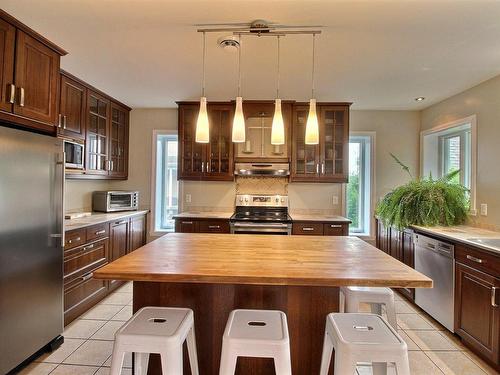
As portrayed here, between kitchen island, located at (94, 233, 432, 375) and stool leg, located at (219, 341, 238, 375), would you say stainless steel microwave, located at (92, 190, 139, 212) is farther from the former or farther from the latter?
stool leg, located at (219, 341, 238, 375)

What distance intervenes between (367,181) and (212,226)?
2.44m

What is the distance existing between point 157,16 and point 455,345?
136 inches

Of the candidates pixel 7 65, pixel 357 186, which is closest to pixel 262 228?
pixel 357 186

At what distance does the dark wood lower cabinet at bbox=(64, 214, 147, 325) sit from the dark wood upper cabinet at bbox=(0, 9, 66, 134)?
1.05 metres

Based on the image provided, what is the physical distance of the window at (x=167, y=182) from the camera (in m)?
4.57

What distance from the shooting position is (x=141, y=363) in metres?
1.57

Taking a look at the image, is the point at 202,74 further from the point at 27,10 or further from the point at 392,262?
the point at 392,262

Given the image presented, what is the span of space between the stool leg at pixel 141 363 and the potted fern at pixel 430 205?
275 cm

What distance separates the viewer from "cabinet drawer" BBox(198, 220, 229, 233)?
3785 mm

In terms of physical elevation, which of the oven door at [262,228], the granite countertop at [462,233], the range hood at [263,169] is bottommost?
the oven door at [262,228]

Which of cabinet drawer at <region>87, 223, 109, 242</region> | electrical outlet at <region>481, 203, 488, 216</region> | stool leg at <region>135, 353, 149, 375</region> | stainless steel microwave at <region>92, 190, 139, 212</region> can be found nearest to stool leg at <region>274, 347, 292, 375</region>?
stool leg at <region>135, 353, 149, 375</region>

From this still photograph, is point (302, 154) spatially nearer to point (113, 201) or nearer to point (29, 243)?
point (113, 201)

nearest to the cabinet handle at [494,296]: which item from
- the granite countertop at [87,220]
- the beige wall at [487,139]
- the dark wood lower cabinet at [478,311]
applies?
the dark wood lower cabinet at [478,311]

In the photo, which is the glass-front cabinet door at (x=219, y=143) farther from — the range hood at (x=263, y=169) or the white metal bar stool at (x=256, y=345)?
the white metal bar stool at (x=256, y=345)
